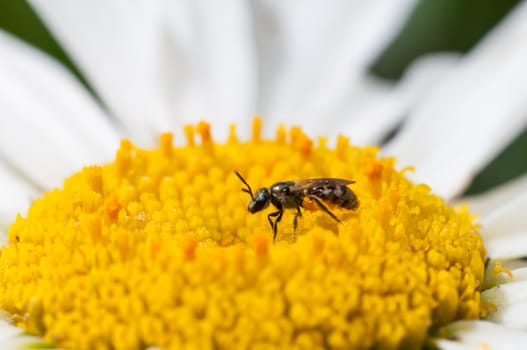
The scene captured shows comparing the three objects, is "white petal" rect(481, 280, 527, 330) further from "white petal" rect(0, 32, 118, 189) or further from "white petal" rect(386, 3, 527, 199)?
"white petal" rect(0, 32, 118, 189)

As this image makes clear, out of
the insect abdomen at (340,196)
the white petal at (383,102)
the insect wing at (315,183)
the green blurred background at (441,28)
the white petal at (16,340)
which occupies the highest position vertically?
the green blurred background at (441,28)

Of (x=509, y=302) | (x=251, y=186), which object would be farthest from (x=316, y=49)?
(x=509, y=302)

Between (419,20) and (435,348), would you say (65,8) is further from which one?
(435,348)

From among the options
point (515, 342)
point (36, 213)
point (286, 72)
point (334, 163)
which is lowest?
point (515, 342)

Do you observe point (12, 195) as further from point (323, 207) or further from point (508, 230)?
point (508, 230)

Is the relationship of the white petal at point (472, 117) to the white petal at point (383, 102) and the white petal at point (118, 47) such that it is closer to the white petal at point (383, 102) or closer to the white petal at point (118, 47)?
the white petal at point (383, 102)

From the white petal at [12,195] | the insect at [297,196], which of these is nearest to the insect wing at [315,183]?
the insect at [297,196]

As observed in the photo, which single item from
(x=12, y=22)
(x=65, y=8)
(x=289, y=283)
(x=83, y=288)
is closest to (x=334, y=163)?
(x=289, y=283)
